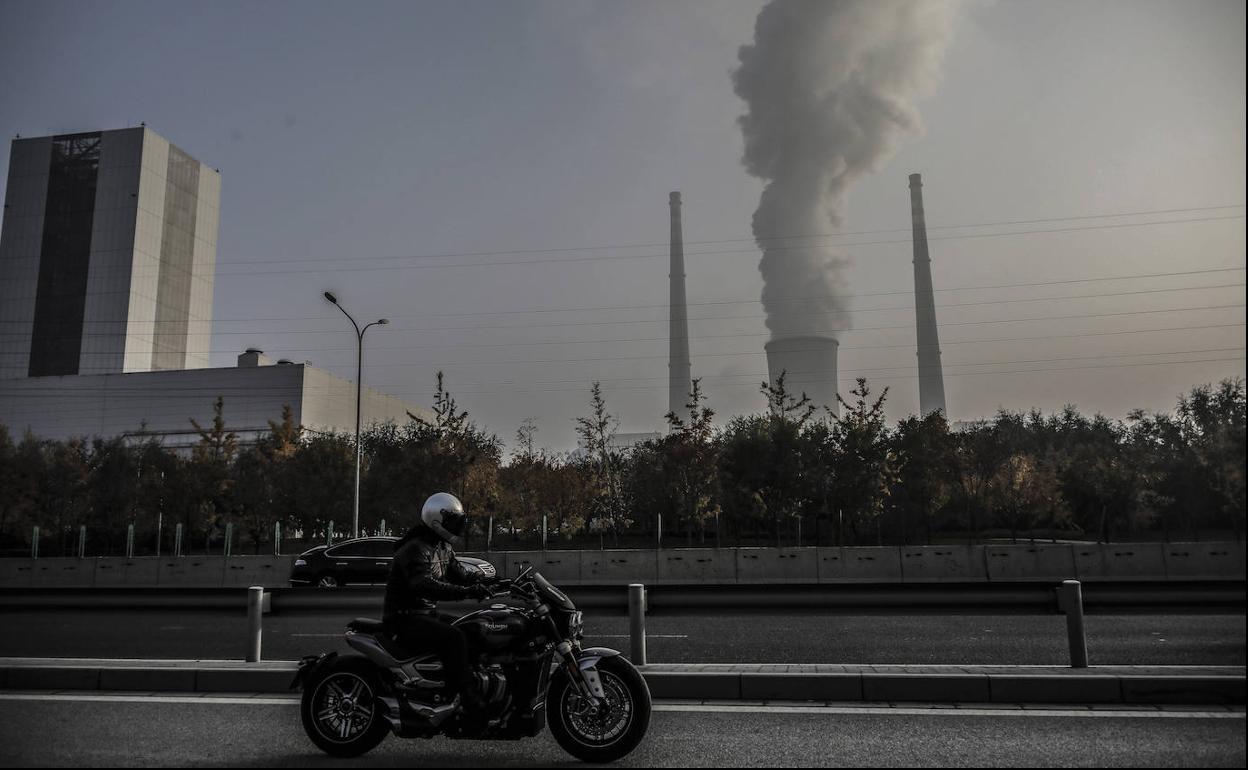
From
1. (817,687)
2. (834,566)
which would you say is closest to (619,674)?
(817,687)

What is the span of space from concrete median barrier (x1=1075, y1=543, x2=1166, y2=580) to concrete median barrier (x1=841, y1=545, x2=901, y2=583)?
460 centimetres

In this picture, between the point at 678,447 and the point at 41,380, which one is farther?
the point at 41,380

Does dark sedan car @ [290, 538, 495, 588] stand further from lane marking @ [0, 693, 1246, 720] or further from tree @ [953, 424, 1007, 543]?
tree @ [953, 424, 1007, 543]

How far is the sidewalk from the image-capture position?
22.9 feet

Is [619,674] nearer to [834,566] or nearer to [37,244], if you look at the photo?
[834,566]

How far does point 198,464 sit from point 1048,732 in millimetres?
54859

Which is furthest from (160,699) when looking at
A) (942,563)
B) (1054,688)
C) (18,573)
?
(18,573)

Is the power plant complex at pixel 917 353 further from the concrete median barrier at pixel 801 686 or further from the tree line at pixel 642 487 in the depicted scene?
the concrete median barrier at pixel 801 686

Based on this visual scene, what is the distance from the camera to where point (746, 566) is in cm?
2591

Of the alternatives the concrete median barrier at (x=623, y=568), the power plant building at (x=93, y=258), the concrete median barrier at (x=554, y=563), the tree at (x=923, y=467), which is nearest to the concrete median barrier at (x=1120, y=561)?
the concrete median barrier at (x=623, y=568)

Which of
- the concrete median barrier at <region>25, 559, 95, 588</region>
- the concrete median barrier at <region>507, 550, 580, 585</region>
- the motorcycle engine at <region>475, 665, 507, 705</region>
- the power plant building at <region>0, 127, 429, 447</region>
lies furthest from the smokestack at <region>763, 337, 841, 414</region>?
the motorcycle engine at <region>475, 665, 507, 705</region>

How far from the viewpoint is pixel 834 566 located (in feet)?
84.2

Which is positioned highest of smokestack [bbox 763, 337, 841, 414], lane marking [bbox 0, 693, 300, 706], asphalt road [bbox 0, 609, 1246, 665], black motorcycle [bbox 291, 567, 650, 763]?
smokestack [bbox 763, 337, 841, 414]

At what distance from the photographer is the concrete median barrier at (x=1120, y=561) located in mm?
22516
